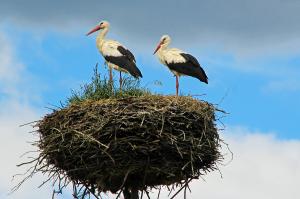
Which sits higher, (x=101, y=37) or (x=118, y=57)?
(x=101, y=37)

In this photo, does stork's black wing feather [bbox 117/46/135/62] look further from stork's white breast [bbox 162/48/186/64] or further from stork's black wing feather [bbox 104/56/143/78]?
stork's white breast [bbox 162/48/186/64]

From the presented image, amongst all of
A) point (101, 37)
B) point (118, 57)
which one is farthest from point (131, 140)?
point (101, 37)

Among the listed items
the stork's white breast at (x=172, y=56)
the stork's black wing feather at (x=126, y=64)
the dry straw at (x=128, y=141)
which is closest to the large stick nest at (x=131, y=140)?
the dry straw at (x=128, y=141)

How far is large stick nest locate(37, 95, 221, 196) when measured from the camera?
998 centimetres

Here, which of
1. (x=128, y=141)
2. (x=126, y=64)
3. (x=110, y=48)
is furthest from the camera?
(x=110, y=48)

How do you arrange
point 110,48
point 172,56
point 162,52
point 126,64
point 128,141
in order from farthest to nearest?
point 162,52 < point 110,48 < point 172,56 < point 126,64 < point 128,141

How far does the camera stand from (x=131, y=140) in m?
9.97

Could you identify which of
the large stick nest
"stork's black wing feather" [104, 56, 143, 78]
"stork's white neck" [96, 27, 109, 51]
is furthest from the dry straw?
"stork's white neck" [96, 27, 109, 51]

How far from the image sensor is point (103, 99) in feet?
35.0

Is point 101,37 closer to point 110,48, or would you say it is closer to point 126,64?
point 110,48

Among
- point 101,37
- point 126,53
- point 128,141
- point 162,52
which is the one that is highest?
point 101,37

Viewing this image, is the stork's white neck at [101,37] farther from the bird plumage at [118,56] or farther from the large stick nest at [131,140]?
the large stick nest at [131,140]

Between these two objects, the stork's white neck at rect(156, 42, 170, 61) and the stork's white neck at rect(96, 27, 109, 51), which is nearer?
the stork's white neck at rect(156, 42, 170, 61)

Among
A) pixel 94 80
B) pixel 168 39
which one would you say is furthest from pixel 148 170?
pixel 168 39
